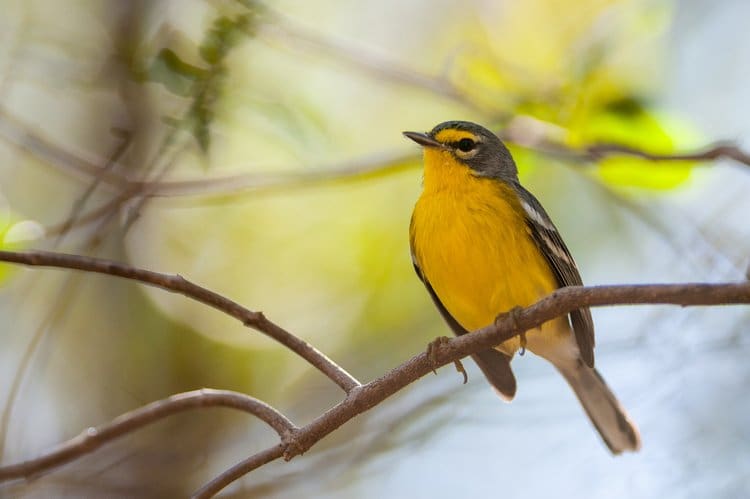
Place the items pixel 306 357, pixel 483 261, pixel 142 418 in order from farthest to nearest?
1. pixel 483 261
2. pixel 142 418
3. pixel 306 357

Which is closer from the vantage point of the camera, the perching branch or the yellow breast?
the perching branch

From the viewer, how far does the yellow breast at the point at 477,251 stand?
4.14 metres

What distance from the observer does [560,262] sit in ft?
14.3

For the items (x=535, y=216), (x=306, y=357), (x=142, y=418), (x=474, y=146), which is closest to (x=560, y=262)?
(x=535, y=216)

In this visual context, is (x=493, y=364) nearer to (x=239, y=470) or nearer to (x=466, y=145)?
(x=466, y=145)

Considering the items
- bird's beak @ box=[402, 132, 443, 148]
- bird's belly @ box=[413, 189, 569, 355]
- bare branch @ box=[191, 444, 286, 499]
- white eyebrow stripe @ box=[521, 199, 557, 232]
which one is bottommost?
bare branch @ box=[191, 444, 286, 499]

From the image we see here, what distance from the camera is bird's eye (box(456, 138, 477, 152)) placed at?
471 centimetres

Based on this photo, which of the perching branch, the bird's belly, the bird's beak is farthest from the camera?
the bird's beak

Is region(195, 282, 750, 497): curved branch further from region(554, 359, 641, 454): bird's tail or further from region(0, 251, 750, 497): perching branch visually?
region(554, 359, 641, 454): bird's tail

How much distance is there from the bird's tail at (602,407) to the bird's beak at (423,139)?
1.42m

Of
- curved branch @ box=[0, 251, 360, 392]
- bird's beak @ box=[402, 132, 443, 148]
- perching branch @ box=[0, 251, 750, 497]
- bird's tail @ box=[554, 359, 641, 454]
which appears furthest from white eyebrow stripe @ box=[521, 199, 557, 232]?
curved branch @ box=[0, 251, 360, 392]

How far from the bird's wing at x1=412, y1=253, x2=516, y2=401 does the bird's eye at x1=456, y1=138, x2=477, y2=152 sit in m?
0.66

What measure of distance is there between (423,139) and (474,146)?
0.33m

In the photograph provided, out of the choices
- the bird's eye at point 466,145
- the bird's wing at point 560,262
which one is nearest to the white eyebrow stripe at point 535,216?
the bird's wing at point 560,262
